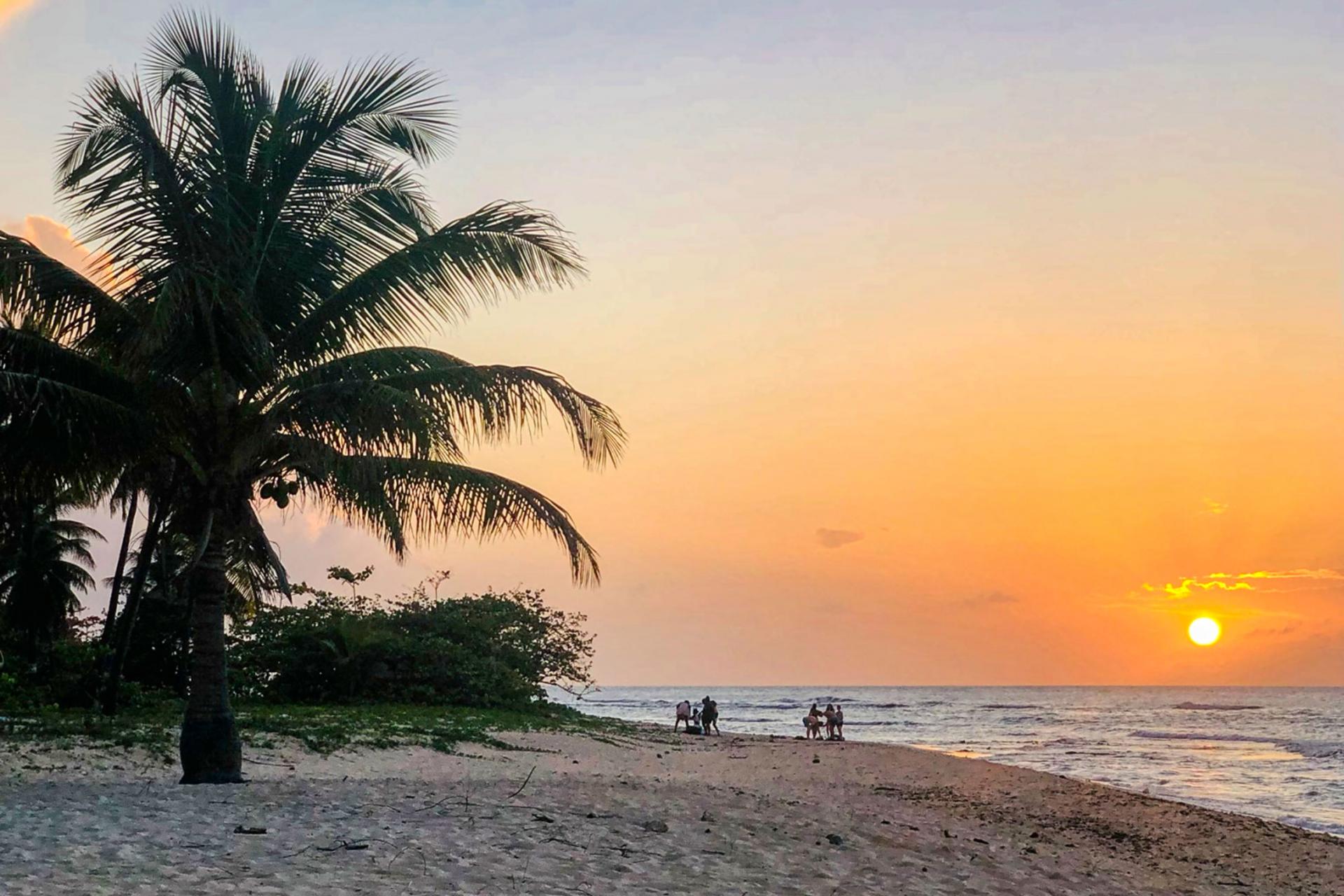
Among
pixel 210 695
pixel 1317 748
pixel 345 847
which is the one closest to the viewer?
pixel 345 847

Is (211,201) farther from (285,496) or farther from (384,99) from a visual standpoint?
(285,496)

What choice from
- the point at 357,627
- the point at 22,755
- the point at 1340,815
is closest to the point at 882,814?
the point at 22,755

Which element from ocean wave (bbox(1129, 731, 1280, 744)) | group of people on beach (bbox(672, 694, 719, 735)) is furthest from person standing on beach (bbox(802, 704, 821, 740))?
ocean wave (bbox(1129, 731, 1280, 744))

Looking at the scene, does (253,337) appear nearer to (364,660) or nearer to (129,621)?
(129,621)

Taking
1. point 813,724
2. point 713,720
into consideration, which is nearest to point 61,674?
point 713,720

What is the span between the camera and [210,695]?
471 inches

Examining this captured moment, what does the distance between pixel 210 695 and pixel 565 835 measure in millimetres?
4913

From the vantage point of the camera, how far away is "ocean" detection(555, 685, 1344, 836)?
24531mm

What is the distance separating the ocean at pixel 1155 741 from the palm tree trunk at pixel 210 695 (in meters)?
16.5

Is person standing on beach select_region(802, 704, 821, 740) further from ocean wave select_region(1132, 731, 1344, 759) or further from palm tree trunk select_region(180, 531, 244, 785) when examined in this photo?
palm tree trunk select_region(180, 531, 244, 785)

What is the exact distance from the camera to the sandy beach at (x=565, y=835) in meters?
7.36

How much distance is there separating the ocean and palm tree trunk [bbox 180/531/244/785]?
Answer: 650 inches

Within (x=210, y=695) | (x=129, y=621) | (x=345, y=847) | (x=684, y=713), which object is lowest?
(x=345, y=847)

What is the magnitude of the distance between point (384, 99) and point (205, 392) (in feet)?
12.8
